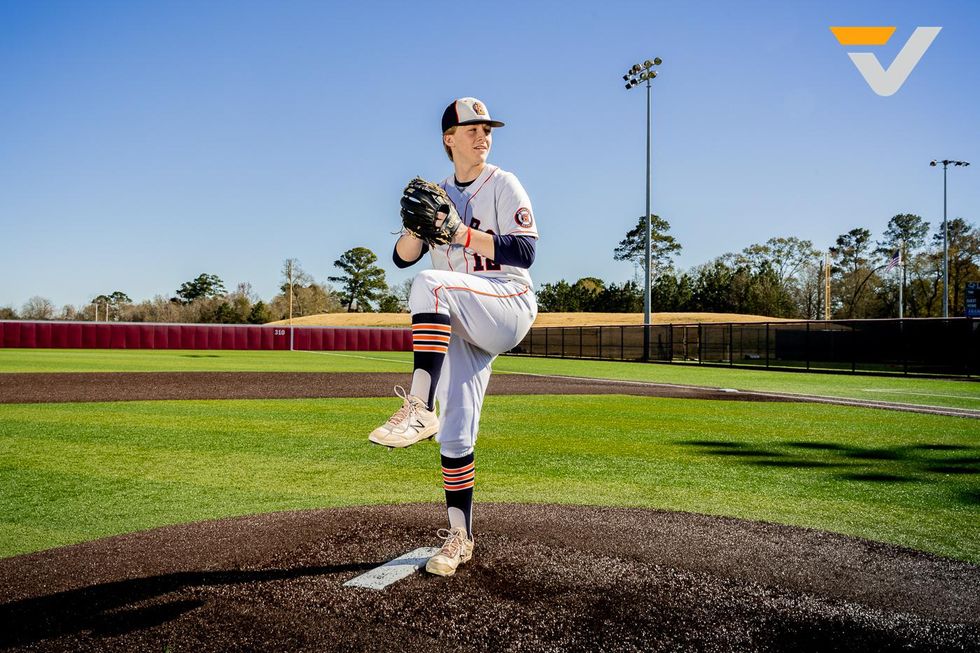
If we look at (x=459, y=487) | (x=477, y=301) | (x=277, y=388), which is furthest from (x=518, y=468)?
(x=277, y=388)

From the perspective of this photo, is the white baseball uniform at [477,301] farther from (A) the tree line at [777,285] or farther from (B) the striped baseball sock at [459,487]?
(A) the tree line at [777,285]

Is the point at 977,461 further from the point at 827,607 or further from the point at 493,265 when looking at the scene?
the point at 493,265

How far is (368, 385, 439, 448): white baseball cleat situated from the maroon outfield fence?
133 ft

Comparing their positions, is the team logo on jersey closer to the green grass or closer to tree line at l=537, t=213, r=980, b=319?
the green grass

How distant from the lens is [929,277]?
225ft

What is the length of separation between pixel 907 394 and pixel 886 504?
11.5m

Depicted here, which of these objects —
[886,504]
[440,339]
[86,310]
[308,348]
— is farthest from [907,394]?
[86,310]

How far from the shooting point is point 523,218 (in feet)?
10.6

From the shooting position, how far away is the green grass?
4738 mm

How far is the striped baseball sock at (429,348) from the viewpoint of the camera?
295 cm

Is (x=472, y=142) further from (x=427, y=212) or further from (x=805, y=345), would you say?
(x=805, y=345)

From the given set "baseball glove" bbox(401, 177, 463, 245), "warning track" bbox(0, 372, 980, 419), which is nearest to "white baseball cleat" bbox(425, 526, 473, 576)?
"baseball glove" bbox(401, 177, 463, 245)

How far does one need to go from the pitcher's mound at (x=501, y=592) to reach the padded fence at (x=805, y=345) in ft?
66.4

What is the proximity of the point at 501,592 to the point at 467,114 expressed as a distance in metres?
2.22
